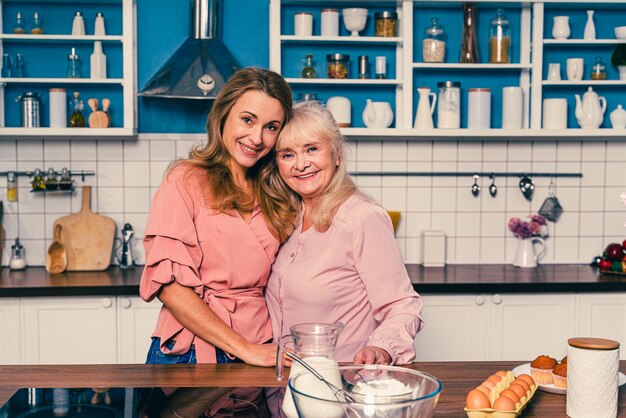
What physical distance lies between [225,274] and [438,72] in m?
2.20

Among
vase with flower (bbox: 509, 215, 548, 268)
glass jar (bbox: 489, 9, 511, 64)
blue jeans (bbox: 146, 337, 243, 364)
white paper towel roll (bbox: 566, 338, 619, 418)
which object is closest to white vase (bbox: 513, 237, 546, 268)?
vase with flower (bbox: 509, 215, 548, 268)

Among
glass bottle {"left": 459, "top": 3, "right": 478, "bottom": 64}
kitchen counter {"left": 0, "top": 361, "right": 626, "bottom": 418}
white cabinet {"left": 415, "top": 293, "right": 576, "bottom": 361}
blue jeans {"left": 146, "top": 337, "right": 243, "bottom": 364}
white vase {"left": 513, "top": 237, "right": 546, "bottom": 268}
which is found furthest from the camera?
white vase {"left": 513, "top": 237, "right": 546, "bottom": 268}

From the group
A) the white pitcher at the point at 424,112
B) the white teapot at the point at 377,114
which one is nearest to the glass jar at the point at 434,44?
the white pitcher at the point at 424,112

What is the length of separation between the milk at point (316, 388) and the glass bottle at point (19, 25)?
2863mm

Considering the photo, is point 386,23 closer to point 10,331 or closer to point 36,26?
point 36,26

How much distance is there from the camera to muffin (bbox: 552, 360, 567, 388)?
1.57 metres

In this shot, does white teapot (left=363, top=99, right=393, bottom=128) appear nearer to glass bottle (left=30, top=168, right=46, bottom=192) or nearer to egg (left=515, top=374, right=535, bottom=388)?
glass bottle (left=30, top=168, right=46, bottom=192)

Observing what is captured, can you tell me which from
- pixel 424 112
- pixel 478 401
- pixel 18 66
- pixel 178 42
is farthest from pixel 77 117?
pixel 478 401

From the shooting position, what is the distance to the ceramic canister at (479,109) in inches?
145

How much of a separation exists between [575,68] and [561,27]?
0.21m

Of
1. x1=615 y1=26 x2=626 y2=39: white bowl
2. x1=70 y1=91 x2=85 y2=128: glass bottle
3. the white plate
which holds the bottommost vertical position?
the white plate

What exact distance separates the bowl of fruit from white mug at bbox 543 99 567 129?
0.64 metres

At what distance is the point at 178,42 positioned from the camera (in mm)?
3801

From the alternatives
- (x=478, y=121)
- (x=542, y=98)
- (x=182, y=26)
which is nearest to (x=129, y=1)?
(x=182, y=26)
